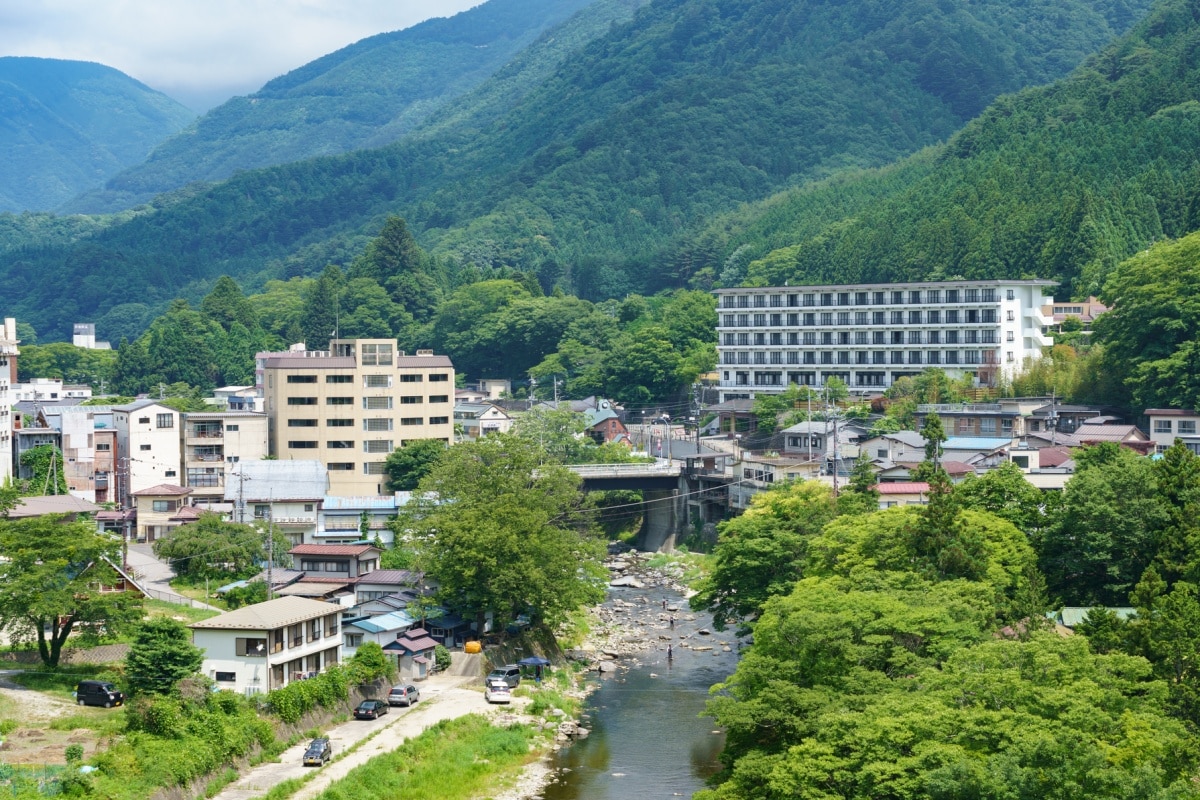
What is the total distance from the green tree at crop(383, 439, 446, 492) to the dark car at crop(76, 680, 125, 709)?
28541mm

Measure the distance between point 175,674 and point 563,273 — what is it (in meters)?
→ 111

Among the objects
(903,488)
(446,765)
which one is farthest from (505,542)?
(903,488)

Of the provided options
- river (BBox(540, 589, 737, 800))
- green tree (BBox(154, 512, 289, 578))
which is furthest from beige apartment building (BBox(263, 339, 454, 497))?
river (BBox(540, 589, 737, 800))

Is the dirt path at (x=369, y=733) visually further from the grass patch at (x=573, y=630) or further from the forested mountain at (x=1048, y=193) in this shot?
the forested mountain at (x=1048, y=193)

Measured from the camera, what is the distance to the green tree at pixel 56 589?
32156mm

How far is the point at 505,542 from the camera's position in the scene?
129ft

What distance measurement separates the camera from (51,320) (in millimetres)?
178750

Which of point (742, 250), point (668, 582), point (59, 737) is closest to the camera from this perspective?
point (59, 737)

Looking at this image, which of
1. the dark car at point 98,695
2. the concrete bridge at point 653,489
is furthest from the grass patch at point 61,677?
the concrete bridge at point 653,489

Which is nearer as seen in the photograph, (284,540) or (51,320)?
(284,540)

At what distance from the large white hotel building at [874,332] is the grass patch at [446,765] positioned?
4351 centimetres

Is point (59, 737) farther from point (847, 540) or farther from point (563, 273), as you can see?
point (563, 273)

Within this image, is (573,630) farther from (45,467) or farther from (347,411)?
(45,467)

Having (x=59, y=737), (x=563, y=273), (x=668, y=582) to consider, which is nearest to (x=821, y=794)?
(x=59, y=737)
